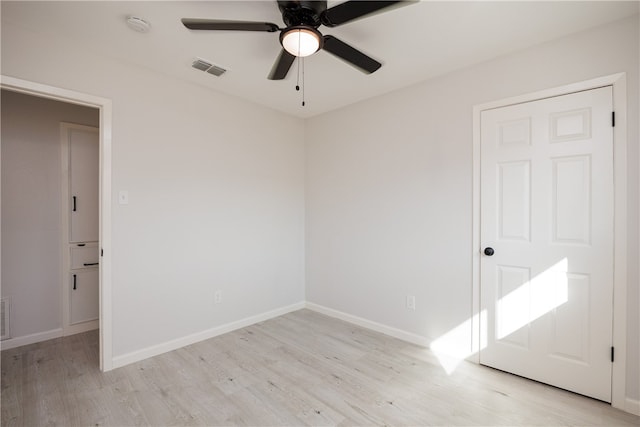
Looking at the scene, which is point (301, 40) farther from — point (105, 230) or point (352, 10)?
point (105, 230)

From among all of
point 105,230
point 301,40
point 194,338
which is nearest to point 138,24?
point 301,40

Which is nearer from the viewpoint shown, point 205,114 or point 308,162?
point 205,114

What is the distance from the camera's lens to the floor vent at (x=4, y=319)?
→ 2829 mm

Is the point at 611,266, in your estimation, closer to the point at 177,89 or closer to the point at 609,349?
the point at 609,349

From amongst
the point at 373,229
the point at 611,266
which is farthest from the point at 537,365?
the point at 373,229

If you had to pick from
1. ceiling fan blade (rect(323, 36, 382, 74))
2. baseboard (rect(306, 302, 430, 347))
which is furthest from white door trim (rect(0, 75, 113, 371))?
baseboard (rect(306, 302, 430, 347))

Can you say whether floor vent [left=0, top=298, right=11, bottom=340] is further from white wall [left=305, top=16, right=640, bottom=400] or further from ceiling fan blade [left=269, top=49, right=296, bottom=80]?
ceiling fan blade [left=269, top=49, right=296, bottom=80]

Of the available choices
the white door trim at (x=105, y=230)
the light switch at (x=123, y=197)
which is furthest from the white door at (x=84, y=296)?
the light switch at (x=123, y=197)

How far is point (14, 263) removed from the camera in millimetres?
2922

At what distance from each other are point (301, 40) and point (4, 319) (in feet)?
12.1

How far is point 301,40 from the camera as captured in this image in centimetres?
171

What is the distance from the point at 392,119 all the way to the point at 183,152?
2.14m

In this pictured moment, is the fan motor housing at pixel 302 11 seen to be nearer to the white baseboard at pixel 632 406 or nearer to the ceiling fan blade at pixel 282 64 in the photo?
the ceiling fan blade at pixel 282 64

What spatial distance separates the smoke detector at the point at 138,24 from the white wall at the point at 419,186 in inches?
84.4
